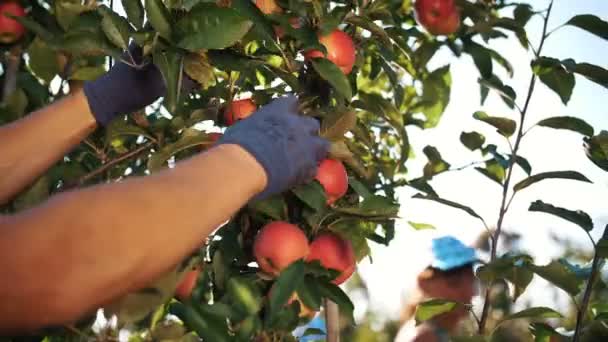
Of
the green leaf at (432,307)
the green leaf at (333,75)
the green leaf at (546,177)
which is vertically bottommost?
the green leaf at (432,307)

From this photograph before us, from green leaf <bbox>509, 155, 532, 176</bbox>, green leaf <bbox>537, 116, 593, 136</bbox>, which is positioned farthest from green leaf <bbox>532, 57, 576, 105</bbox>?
green leaf <bbox>509, 155, 532, 176</bbox>

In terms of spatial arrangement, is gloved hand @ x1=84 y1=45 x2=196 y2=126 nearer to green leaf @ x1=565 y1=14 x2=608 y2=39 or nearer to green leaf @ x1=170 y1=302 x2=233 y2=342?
green leaf @ x1=170 y1=302 x2=233 y2=342

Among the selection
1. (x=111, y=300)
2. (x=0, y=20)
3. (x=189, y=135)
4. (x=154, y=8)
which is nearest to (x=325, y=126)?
(x=189, y=135)

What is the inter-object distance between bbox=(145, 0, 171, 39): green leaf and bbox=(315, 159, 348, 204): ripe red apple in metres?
0.34

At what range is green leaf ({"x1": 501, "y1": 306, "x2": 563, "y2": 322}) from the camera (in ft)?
5.35

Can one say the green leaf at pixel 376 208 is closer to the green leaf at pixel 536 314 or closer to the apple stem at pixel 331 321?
the apple stem at pixel 331 321

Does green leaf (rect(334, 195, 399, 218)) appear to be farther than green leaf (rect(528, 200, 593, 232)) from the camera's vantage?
No

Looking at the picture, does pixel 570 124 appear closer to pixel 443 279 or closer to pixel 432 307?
A: pixel 432 307

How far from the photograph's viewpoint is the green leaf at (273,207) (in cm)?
142

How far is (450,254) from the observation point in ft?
7.72

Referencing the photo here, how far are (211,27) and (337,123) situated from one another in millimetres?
278

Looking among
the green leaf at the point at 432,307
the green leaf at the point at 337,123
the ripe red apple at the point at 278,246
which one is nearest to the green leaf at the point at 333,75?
the green leaf at the point at 337,123

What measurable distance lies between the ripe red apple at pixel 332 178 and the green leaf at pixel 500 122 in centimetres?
53

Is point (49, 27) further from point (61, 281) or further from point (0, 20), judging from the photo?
point (61, 281)
